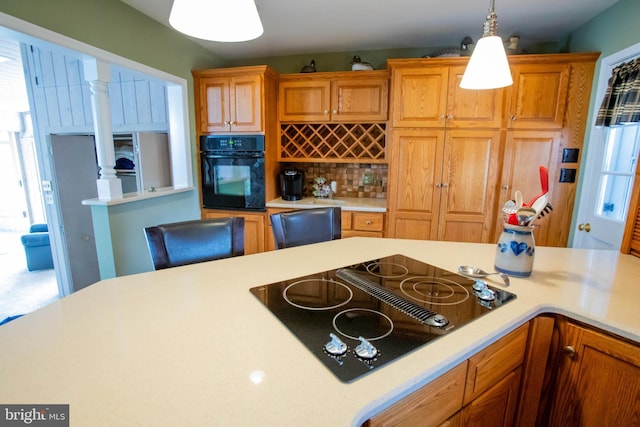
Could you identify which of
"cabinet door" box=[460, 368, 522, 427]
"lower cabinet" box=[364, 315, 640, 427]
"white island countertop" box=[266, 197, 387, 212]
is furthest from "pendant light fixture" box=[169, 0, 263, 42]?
"white island countertop" box=[266, 197, 387, 212]

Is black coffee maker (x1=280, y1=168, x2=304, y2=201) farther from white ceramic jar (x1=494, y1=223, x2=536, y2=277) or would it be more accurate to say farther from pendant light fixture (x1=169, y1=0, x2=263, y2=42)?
white ceramic jar (x1=494, y1=223, x2=536, y2=277)

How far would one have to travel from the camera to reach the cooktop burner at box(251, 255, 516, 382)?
71cm

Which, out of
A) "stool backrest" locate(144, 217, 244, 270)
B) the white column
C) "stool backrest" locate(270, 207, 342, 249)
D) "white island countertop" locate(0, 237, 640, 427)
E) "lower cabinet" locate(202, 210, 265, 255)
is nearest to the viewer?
"white island countertop" locate(0, 237, 640, 427)

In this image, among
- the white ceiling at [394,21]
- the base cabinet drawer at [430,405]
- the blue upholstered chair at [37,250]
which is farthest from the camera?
the blue upholstered chair at [37,250]

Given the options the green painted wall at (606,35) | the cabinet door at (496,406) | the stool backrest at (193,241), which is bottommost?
the cabinet door at (496,406)

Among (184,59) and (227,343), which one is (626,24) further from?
(184,59)

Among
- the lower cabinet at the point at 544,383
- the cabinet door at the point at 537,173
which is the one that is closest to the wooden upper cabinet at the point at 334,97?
the cabinet door at the point at 537,173

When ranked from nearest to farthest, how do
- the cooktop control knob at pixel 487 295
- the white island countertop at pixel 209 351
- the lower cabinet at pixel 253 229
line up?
the white island countertop at pixel 209 351, the cooktop control knob at pixel 487 295, the lower cabinet at pixel 253 229

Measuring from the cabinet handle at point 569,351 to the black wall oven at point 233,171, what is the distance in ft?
8.14

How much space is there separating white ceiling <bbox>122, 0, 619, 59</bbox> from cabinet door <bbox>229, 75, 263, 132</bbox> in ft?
1.40

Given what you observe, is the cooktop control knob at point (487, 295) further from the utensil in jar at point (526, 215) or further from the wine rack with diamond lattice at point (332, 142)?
the wine rack with diamond lattice at point (332, 142)

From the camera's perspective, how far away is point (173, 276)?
114 cm

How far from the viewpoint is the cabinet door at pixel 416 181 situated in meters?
2.62

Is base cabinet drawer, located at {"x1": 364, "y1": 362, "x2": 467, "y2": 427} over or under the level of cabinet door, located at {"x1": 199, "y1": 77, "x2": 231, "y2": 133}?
under
